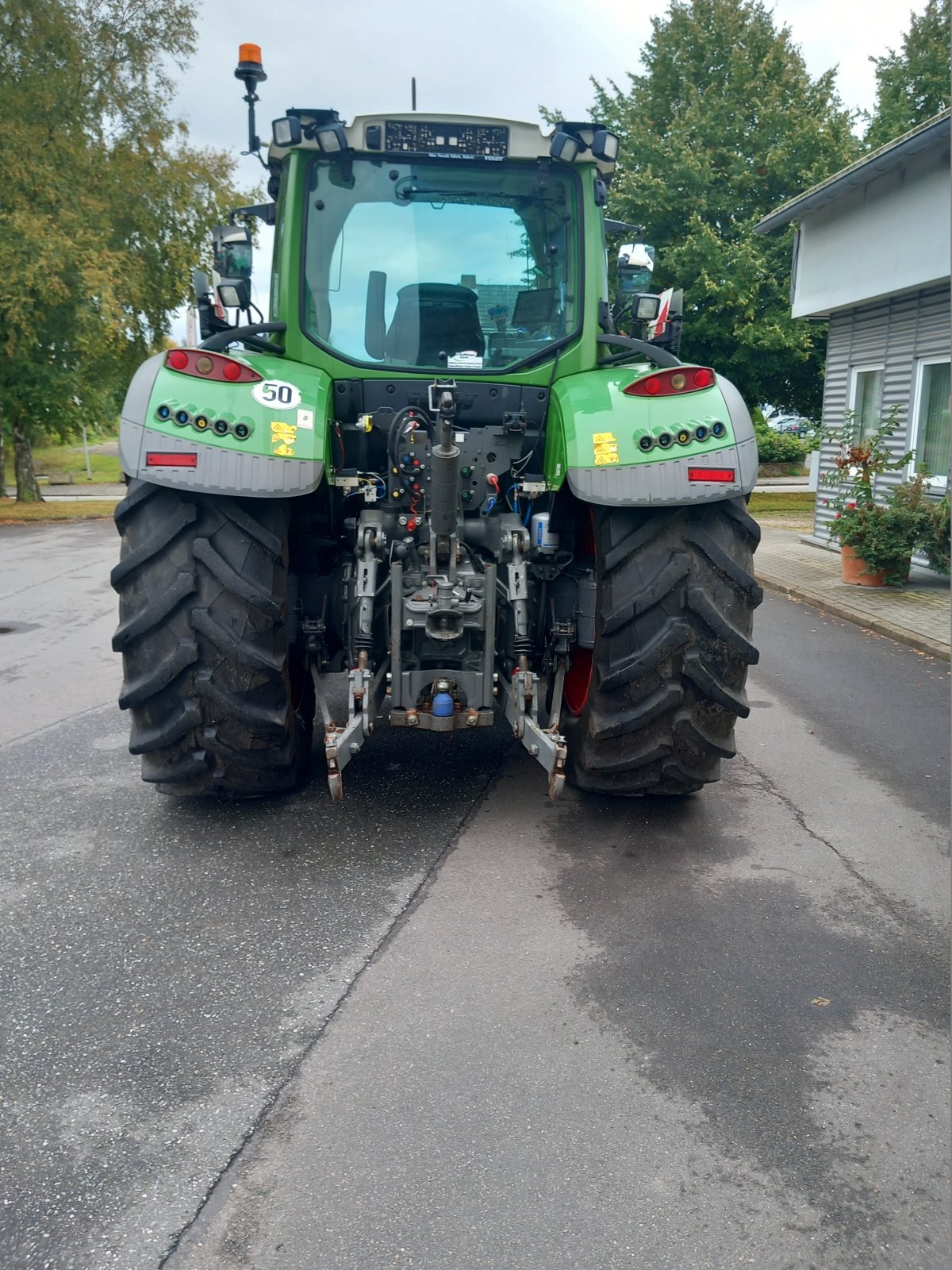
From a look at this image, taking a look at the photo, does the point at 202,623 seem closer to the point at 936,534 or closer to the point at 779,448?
the point at 936,534

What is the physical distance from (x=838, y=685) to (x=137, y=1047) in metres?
5.84

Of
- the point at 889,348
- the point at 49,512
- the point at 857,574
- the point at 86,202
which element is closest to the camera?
the point at 857,574

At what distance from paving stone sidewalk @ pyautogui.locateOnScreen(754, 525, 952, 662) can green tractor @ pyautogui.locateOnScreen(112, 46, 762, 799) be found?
14.7 feet

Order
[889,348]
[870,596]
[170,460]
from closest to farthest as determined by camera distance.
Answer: [170,460] < [870,596] < [889,348]

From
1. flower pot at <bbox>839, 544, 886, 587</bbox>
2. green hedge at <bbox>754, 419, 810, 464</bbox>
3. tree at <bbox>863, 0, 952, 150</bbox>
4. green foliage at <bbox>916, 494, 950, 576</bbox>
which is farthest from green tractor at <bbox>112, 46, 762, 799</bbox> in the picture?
green hedge at <bbox>754, 419, 810, 464</bbox>

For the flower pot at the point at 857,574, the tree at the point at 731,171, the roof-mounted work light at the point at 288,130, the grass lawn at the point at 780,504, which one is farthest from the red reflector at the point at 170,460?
the tree at the point at 731,171

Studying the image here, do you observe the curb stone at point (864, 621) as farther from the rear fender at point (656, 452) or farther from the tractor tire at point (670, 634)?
the rear fender at point (656, 452)

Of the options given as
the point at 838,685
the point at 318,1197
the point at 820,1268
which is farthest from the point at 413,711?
the point at 838,685

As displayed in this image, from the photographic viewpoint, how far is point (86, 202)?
20391 mm

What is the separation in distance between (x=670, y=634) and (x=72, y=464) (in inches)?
1859

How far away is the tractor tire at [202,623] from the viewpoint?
400 cm

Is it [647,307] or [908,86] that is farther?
[908,86]

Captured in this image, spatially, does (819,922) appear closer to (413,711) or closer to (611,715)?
(611,715)

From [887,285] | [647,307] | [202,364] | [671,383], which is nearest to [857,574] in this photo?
[887,285]
